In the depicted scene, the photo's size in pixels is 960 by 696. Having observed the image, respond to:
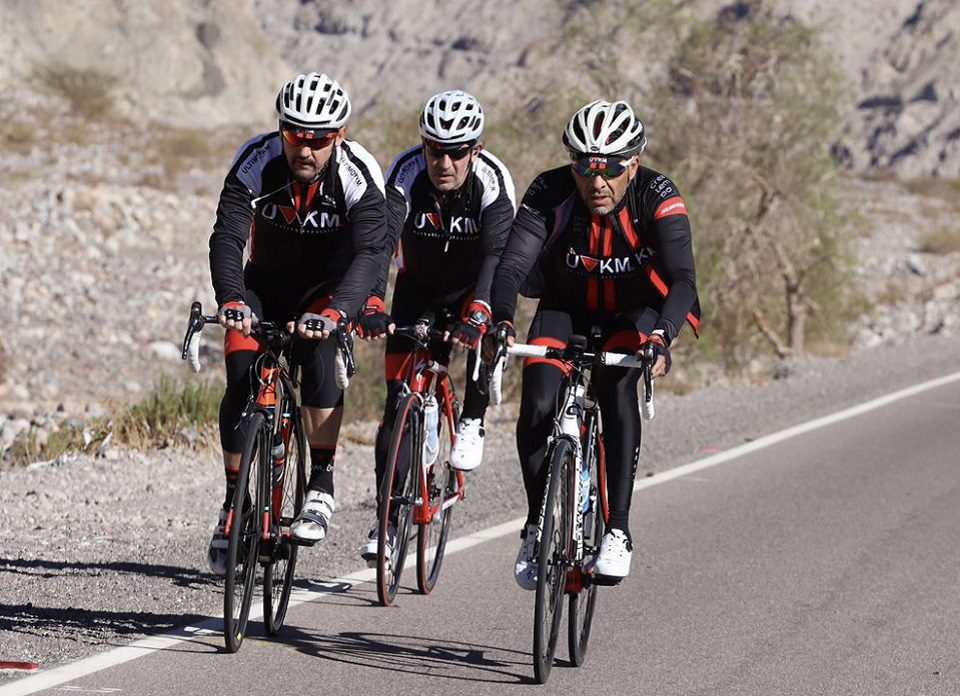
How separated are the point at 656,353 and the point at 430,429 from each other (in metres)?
1.94

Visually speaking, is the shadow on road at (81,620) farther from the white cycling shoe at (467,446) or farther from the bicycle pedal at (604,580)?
the bicycle pedal at (604,580)

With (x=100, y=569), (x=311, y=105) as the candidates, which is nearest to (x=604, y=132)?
(x=311, y=105)

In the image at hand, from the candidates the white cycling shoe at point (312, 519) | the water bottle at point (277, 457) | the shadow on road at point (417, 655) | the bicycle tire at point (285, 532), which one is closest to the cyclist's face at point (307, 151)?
the bicycle tire at point (285, 532)

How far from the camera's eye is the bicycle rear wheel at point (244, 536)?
5.92 meters

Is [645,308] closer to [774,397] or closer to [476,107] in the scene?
[476,107]

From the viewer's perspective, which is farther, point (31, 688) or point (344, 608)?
point (344, 608)

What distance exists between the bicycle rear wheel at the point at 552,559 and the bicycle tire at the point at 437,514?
1.48m

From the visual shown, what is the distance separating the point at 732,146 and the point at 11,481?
1119cm

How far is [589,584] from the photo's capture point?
6.25 meters

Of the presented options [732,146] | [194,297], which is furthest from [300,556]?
[194,297]

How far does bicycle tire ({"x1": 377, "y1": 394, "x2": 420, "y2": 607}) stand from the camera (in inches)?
273

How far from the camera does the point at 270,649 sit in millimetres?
6336

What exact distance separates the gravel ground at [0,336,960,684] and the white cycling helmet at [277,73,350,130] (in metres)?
2.15

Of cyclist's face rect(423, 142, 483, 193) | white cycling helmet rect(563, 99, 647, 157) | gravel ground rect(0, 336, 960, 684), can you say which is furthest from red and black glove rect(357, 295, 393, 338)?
gravel ground rect(0, 336, 960, 684)
